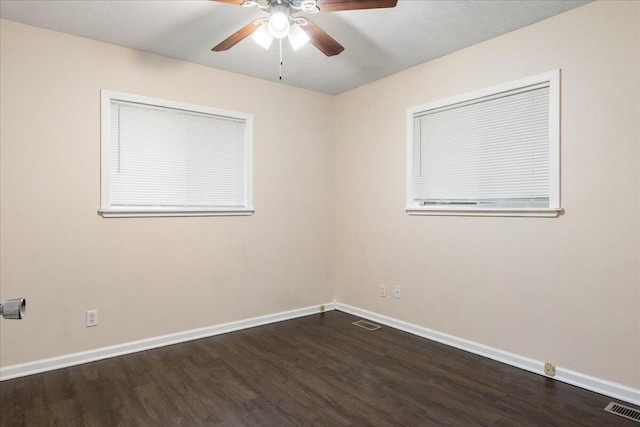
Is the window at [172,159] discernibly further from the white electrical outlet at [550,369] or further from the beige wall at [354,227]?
the white electrical outlet at [550,369]

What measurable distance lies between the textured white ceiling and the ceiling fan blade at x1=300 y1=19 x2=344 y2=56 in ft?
0.80

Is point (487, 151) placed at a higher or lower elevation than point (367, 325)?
higher

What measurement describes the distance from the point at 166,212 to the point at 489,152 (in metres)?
2.93

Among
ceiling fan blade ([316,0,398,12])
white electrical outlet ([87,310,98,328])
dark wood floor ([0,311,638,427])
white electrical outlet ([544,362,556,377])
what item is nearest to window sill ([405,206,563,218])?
white electrical outlet ([544,362,556,377])

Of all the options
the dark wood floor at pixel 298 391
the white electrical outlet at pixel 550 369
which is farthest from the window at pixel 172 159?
the white electrical outlet at pixel 550 369

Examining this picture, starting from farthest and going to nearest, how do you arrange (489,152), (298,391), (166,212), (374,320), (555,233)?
1. (374,320)
2. (166,212)
3. (489,152)
4. (555,233)
5. (298,391)

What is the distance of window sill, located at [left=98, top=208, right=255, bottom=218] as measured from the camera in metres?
3.22

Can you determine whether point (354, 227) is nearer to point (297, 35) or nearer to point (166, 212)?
point (166, 212)

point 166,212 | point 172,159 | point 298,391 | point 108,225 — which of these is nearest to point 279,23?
point 172,159

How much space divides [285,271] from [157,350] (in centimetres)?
153

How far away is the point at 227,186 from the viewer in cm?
396

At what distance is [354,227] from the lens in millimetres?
4512

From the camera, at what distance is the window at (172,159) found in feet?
10.8

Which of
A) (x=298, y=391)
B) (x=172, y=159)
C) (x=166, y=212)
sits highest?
(x=172, y=159)
